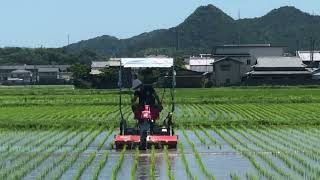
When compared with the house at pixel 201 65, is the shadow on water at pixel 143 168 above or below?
below

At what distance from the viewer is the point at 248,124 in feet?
64.2

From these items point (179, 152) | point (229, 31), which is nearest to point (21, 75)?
point (229, 31)

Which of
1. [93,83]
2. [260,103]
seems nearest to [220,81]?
[93,83]

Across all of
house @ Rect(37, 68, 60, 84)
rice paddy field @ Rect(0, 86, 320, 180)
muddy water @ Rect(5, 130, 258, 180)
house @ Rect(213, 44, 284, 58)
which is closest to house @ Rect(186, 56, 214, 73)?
house @ Rect(213, 44, 284, 58)

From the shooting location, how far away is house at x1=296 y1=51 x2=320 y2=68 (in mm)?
72812

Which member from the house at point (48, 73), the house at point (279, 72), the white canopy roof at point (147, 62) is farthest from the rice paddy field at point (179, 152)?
the house at point (48, 73)

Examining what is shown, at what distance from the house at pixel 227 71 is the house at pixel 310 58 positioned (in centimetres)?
1133

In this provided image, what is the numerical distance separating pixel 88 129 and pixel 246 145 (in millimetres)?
6164

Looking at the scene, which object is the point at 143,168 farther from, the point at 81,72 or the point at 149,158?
the point at 81,72

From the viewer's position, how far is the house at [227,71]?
6300 cm

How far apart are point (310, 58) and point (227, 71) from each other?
15.4m

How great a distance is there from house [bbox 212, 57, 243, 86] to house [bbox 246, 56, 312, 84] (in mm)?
2858

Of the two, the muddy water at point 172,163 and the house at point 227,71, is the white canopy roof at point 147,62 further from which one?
the house at point 227,71

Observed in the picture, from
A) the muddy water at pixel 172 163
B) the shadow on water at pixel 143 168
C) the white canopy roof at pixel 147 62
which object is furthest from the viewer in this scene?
the white canopy roof at pixel 147 62
